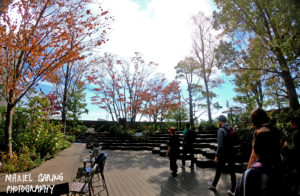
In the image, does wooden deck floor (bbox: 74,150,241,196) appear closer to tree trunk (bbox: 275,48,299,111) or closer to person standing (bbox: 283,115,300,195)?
person standing (bbox: 283,115,300,195)

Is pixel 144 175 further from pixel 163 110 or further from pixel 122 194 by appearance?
pixel 163 110

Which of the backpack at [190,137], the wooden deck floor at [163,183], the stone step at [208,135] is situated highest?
the backpack at [190,137]

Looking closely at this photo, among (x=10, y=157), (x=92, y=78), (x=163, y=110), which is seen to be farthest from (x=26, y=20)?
(x=163, y=110)

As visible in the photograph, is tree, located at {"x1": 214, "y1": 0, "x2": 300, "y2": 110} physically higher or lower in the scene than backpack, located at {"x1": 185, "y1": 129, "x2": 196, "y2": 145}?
higher

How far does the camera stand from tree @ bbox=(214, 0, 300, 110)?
5277 mm

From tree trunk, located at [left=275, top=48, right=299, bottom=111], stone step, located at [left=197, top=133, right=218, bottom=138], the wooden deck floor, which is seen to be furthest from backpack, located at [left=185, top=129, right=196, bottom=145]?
stone step, located at [left=197, top=133, right=218, bottom=138]

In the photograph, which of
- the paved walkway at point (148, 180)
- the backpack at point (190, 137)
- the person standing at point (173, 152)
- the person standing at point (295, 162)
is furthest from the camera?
the backpack at point (190, 137)

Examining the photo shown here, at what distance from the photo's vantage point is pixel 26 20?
4.30m

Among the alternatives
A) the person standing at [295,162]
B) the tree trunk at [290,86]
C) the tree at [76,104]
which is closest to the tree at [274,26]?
the tree trunk at [290,86]

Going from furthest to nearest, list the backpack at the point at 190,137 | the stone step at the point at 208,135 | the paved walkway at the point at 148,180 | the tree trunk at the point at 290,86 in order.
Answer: the stone step at the point at 208,135
the tree trunk at the point at 290,86
the backpack at the point at 190,137
the paved walkway at the point at 148,180

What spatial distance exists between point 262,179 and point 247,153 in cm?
541

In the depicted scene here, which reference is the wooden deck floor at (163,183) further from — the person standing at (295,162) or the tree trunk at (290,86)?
the tree trunk at (290,86)

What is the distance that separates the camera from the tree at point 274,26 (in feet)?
17.3

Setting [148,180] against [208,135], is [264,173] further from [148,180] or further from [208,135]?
[208,135]
